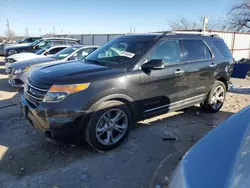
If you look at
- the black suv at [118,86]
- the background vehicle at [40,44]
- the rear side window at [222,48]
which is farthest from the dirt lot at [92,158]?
the background vehicle at [40,44]

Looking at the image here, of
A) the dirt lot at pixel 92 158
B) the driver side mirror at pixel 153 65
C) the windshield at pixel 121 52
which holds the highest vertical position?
the windshield at pixel 121 52

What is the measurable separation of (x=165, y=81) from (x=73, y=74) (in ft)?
5.45

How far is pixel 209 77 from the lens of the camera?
4906 mm

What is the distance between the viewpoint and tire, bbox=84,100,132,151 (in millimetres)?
3219

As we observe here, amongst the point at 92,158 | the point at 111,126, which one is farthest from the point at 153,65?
the point at 92,158

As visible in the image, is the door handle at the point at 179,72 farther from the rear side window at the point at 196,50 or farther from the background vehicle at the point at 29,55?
the background vehicle at the point at 29,55

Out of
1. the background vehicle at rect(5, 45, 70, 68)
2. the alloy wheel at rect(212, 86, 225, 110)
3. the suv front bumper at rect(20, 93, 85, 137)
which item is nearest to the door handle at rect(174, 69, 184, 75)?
the alloy wheel at rect(212, 86, 225, 110)

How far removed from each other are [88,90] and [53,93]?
1.59ft

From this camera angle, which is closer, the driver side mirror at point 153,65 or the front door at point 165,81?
the driver side mirror at point 153,65

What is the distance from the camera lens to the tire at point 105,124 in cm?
322

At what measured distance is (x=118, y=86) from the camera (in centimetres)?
337

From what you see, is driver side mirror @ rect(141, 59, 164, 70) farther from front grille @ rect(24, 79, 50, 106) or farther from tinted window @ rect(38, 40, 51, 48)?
tinted window @ rect(38, 40, 51, 48)

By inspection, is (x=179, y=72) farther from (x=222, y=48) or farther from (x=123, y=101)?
(x=222, y=48)

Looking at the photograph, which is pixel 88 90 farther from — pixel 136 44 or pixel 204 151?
pixel 204 151
